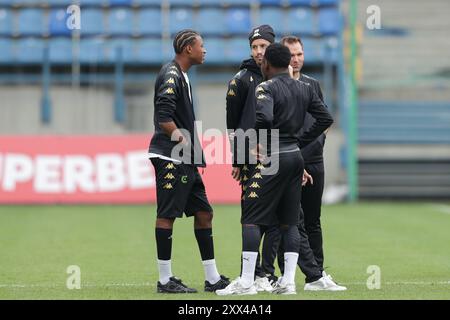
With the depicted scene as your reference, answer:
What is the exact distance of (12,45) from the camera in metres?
22.8

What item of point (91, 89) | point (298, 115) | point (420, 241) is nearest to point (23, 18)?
point (91, 89)

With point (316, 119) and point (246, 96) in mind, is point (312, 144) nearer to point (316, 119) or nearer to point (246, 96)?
point (316, 119)

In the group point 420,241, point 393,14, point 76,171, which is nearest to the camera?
point 420,241

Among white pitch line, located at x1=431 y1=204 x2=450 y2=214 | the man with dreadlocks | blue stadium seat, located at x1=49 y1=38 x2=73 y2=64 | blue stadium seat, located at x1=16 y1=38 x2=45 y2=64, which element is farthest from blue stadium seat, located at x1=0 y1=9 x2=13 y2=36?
the man with dreadlocks

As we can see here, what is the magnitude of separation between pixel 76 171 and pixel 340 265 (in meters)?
10.4

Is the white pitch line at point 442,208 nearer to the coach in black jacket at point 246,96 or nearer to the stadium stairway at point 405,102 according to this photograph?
the stadium stairway at point 405,102

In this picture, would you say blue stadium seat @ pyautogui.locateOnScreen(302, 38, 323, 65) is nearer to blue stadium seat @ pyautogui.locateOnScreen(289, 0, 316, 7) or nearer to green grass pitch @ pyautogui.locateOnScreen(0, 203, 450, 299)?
blue stadium seat @ pyautogui.locateOnScreen(289, 0, 316, 7)

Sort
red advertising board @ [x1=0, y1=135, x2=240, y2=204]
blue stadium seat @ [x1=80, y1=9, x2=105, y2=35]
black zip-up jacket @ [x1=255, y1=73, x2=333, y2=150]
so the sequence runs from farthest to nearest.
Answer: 1. blue stadium seat @ [x1=80, y1=9, x2=105, y2=35]
2. red advertising board @ [x1=0, y1=135, x2=240, y2=204]
3. black zip-up jacket @ [x1=255, y1=73, x2=333, y2=150]

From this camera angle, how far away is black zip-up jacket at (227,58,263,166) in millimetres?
8695

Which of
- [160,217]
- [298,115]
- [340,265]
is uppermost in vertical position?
[298,115]

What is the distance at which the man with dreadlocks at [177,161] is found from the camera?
27.9 ft

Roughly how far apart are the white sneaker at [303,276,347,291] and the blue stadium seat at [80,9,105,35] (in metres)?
15.9

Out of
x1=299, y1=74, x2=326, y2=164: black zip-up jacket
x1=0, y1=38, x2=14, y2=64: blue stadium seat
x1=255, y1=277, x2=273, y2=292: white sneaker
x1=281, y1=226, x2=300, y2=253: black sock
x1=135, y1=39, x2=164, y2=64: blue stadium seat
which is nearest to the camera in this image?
x1=281, y1=226, x2=300, y2=253: black sock
